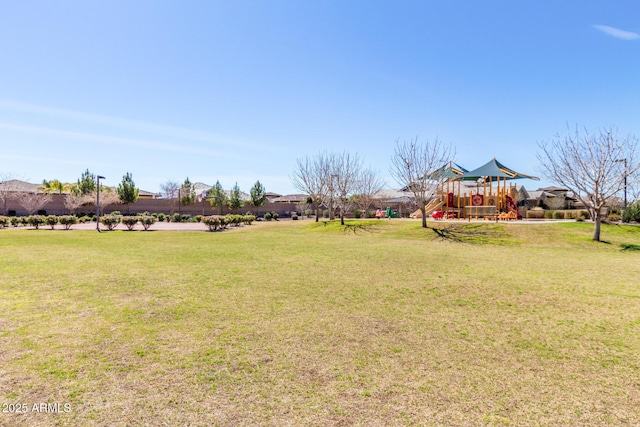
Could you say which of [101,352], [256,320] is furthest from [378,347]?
[101,352]

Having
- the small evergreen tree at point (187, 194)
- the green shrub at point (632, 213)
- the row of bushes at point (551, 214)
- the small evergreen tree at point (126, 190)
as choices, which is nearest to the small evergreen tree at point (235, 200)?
the small evergreen tree at point (187, 194)

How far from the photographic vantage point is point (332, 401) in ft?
10.7

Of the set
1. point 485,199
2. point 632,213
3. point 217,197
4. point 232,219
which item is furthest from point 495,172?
point 217,197

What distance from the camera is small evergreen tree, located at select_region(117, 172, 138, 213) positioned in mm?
50656

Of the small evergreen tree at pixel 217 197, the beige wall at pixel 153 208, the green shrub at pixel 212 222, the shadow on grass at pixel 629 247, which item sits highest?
the small evergreen tree at pixel 217 197

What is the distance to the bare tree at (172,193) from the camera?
2106 inches

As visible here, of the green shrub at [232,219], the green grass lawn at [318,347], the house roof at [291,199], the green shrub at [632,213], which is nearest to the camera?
the green grass lawn at [318,347]

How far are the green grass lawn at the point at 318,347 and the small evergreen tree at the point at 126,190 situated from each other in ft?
150

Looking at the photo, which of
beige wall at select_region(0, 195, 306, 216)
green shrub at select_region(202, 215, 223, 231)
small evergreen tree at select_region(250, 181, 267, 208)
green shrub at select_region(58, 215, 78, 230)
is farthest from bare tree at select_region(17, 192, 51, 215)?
green shrub at select_region(202, 215, 223, 231)

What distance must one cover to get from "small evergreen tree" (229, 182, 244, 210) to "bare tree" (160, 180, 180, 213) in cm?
793

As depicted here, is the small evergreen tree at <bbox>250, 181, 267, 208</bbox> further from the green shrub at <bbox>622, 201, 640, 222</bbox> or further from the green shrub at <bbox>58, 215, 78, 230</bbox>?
the green shrub at <bbox>622, 201, 640, 222</bbox>

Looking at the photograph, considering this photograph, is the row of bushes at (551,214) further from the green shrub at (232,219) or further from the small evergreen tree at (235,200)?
the small evergreen tree at (235,200)

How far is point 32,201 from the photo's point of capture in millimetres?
45969

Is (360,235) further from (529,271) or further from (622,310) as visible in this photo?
(622,310)
